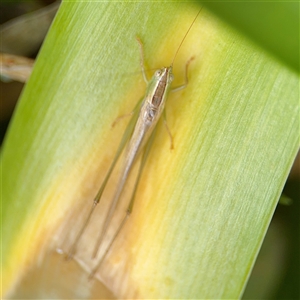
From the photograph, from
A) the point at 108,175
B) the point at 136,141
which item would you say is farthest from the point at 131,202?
the point at 136,141

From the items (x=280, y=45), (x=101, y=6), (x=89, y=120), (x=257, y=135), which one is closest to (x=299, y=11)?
(x=280, y=45)

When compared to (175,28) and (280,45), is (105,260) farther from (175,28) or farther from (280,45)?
(280,45)

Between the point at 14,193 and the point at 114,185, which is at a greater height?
the point at 114,185

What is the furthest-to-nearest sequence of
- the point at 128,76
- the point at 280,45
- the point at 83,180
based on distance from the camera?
the point at 83,180 → the point at 128,76 → the point at 280,45

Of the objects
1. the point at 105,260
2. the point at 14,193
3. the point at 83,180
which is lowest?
the point at 105,260

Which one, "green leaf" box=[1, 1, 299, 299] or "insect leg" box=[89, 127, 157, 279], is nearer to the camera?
"green leaf" box=[1, 1, 299, 299]

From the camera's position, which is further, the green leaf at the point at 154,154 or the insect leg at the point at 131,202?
the insect leg at the point at 131,202

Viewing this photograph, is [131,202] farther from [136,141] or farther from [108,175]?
[136,141]

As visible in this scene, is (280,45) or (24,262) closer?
(280,45)
